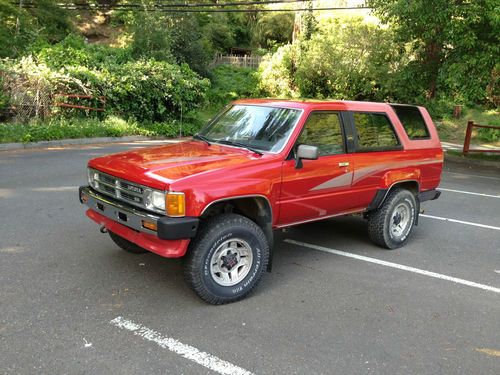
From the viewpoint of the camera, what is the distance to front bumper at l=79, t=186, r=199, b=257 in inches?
144

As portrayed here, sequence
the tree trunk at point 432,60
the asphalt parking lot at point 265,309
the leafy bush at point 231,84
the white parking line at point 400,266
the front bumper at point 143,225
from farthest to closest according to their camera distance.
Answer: the leafy bush at point 231,84
the tree trunk at point 432,60
the white parking line at point 400,266
the front bumper at point 143,225
the asphalt parking lot at point 265,309

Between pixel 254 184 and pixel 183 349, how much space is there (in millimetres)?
1539

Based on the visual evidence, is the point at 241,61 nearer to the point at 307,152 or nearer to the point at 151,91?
the point at 151,91

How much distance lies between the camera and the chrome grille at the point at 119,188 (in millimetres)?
3905

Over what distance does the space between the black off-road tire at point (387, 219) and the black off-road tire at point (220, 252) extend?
1950 millimetres

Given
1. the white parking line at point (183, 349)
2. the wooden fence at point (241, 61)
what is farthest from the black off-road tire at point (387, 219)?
the wooden fence at point (241, 61)

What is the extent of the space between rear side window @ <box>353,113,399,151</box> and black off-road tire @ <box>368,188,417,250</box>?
63cm

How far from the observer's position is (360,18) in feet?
99.9

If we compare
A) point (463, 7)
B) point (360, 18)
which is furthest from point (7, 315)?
point (360, 18)

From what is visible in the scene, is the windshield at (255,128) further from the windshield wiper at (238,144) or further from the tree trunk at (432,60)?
the tree trunk at (432,60)

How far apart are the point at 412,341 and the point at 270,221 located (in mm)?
1597

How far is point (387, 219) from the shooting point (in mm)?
5594

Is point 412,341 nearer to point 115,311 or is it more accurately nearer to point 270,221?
point 270,221

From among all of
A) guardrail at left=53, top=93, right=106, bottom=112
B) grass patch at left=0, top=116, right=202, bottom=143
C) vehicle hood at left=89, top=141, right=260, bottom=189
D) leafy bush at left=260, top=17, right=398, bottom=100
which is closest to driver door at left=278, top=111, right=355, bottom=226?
vehicle hood at left=89, top=141, right=260, bottom=189
